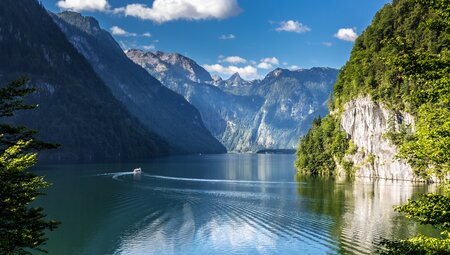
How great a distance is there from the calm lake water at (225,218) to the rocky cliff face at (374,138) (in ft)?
43.9

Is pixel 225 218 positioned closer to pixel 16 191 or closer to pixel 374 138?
pixel 16 191

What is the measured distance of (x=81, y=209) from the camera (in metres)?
72.5

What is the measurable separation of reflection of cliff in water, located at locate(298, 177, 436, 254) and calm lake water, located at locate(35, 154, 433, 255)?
0.12 meters

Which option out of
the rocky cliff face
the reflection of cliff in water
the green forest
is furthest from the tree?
the rocky cliff face

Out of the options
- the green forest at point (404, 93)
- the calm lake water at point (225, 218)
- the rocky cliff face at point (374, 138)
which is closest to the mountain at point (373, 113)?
the rocky cliff face at point (374, 138)

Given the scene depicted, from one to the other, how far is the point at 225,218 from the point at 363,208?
23842mm

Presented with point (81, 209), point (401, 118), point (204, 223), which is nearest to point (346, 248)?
point (204, 223)

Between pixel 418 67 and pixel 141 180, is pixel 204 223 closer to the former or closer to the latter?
pixel 418 67

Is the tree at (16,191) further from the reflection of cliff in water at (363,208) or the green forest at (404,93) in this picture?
the reflection of cliff in water at (363,208)

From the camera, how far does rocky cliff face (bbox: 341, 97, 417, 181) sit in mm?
115938

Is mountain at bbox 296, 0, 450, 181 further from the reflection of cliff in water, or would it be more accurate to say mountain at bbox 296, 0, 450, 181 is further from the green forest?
the reflection of cliff in water

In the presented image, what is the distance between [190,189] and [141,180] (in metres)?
25.5

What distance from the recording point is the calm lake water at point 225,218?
4778cm

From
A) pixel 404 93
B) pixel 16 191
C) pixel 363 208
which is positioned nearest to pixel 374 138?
pixel 404 93
